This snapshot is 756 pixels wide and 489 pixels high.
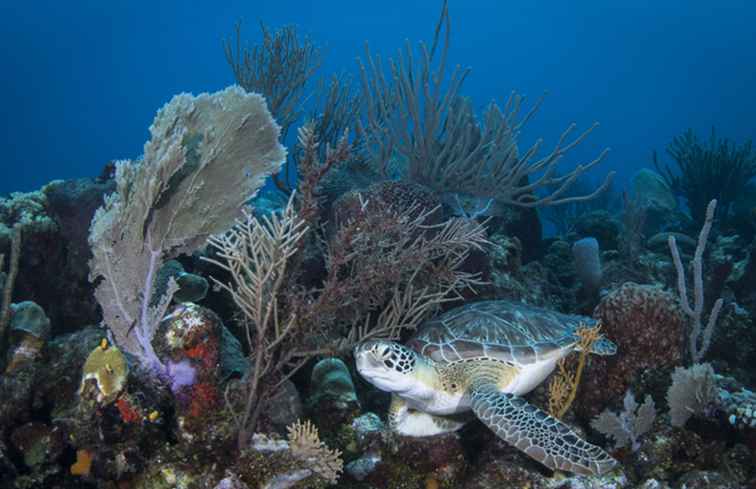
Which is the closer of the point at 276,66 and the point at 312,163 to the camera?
the point at 312,163

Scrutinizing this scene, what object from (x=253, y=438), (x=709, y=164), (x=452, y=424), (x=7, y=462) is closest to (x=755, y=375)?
(x=452, y=424)

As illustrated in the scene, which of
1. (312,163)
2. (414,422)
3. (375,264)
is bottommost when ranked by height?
(414,422)

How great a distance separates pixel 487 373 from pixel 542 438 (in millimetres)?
788

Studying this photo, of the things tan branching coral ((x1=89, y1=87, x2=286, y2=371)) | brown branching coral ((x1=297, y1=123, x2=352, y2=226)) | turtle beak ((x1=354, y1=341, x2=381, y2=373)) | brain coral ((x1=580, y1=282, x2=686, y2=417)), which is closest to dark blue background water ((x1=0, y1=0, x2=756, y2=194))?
brain coral ((x1=580, y1=282, x2=686, y2=417))

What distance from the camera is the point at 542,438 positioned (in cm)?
274

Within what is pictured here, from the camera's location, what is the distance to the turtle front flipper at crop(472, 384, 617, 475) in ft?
8.74

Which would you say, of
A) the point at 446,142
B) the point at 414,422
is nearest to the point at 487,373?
the point at 414,422

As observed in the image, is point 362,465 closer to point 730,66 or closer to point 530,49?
point 730,66

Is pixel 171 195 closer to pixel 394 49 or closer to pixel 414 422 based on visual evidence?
pixel 414 422

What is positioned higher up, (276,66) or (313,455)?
(276,66)

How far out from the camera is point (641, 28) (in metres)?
102

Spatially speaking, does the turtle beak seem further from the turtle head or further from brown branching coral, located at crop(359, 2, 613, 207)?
brown branching coral, located at crop(359, 2, 613, 207)

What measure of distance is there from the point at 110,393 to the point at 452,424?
2322 mm

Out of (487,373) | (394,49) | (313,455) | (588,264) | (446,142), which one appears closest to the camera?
(313,455)
